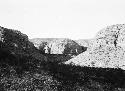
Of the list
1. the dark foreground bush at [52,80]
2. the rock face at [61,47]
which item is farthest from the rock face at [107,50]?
the rock face at [61,47]

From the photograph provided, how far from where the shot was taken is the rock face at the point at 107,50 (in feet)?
140

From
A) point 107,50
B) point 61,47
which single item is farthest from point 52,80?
point 61,47

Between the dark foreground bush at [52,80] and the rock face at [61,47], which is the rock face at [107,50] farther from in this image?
the rock face at [61,47]

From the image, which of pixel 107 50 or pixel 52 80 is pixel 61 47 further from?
pixel 52 80

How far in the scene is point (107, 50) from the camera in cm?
4716

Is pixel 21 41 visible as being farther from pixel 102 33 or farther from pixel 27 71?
pixel 27 71

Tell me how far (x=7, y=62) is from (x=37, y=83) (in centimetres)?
347

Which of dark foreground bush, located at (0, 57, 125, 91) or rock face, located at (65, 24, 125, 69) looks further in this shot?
rock face, located at (65, 24, 125, 69)

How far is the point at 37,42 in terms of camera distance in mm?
85562

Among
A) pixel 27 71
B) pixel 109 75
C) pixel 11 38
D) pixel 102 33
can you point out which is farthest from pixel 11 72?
pixel 102 33

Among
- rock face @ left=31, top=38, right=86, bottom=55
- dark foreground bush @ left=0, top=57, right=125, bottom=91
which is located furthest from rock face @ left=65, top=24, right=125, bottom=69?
rock face @ left=31, top=38, right=86, bottom=55

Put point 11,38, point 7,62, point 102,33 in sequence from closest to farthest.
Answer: point 7,62, point 11,38, point 102,33

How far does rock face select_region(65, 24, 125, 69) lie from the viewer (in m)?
42.6

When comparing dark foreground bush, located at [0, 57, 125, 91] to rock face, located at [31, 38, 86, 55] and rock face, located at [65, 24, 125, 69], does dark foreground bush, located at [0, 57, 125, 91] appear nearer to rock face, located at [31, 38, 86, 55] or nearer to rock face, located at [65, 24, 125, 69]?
rock face, located at [65, 24, 125, 69]
